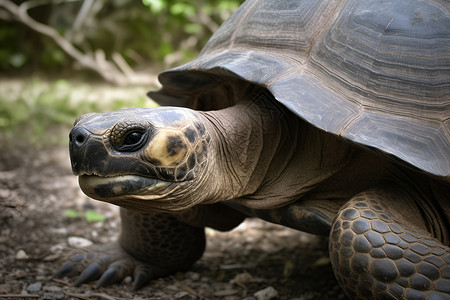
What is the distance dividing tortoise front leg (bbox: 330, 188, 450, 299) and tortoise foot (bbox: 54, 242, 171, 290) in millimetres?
1368

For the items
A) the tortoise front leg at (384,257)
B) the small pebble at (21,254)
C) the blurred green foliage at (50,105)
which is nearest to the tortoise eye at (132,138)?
the tortoise front leg at (384,257)

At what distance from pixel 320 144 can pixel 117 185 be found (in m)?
1.07

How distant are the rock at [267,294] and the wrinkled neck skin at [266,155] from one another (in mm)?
593

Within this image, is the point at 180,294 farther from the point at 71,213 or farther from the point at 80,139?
the point at 71,213

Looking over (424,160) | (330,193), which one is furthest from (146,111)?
(424,160)

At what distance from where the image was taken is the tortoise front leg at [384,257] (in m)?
1.81

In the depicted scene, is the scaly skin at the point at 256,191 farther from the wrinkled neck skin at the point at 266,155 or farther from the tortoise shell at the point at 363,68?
the tortoise shell at the point at 363,68

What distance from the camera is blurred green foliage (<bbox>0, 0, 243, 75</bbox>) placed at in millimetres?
10336

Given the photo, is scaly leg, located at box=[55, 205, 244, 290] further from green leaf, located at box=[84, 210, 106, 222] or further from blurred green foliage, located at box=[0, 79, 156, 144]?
blurred green foliage, located at box=[0, 79, 156, 144]

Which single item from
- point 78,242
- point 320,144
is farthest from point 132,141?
point 78,242

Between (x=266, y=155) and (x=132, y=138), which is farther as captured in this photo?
(x=266, y=155)

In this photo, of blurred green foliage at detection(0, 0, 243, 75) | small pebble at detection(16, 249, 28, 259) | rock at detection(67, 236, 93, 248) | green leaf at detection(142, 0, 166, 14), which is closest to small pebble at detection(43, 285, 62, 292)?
small pebble at detection(16, 249, 28, 259)

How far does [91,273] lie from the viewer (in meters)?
2.85

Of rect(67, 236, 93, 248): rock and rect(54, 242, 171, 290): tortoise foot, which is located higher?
rect(54, 242, 171, 290): tortoise foot
